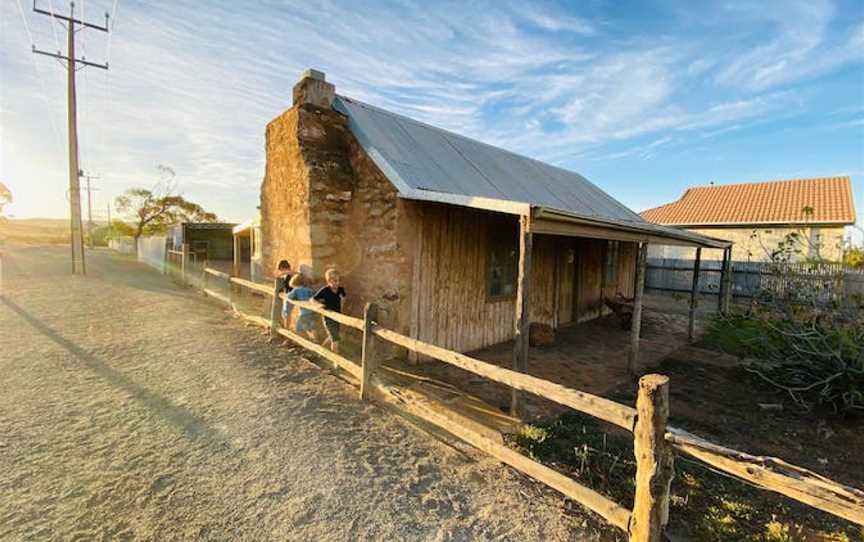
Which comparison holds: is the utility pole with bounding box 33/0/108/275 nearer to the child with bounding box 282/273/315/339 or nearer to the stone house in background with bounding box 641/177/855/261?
the child with bounding box 282/273/315/339

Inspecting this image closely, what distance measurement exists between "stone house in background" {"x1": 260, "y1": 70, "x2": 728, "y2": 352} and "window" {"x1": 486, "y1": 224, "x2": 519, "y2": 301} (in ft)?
0.07

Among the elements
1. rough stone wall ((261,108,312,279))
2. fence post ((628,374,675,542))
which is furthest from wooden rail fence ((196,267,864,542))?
rough stone wall ((261,108,312,279))

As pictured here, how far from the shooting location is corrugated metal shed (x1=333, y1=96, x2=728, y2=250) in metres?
6.25

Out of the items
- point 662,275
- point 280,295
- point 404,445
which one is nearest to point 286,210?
point 280,295

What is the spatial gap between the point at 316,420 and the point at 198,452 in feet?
3.71

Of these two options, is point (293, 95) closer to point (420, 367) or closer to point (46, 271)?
point (420, 367)

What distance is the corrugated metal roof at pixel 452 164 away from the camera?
698cm

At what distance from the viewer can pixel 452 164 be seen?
833 centimetres

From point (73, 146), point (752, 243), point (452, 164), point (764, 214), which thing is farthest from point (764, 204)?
point (73, 146)

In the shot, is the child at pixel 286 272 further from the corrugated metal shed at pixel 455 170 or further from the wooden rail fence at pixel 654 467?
the wooden rail fence at pixel 654 467

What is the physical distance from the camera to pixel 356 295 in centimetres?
708

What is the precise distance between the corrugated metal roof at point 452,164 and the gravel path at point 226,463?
144 inches

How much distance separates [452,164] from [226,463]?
261 inches

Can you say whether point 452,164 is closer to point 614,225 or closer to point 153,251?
point 614,225
